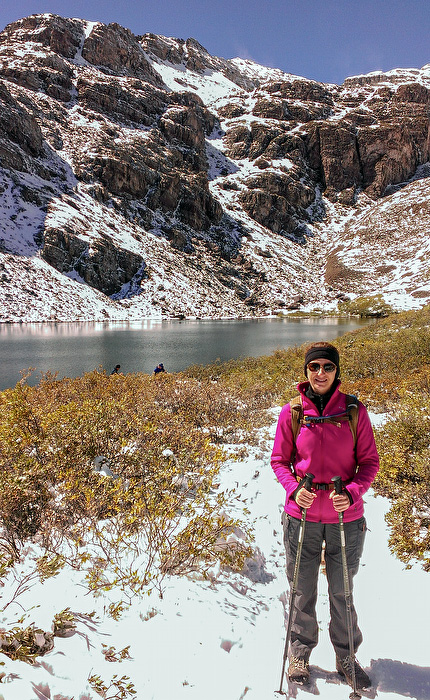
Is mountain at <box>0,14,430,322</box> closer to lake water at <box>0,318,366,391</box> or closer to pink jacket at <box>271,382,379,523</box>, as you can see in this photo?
lake water at <box>0,318,366,391</box>

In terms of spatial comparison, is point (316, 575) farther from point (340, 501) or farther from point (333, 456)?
point (333, 456)

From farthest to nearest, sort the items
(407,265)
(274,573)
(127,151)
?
(127,151) < (407,265) < (274,573)

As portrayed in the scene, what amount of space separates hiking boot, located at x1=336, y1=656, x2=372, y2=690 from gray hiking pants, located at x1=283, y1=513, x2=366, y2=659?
0.16 ft

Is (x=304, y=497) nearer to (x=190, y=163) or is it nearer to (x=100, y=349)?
(x=100, y=349)

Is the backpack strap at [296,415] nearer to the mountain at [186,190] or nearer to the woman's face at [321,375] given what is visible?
the woman's face at [321,375]

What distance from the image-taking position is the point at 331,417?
265cm

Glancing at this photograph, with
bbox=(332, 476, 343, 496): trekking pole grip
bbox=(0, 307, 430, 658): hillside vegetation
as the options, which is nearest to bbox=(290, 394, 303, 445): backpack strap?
bbox=(332, 476, 343, 496): trekking pole grip

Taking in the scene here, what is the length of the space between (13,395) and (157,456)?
232cm

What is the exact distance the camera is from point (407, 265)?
323 feet

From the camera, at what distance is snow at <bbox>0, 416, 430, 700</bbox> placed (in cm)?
238

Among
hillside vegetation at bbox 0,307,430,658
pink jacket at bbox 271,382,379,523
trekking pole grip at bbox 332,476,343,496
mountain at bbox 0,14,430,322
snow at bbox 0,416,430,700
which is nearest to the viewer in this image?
snow at bbox 0,416,430,700

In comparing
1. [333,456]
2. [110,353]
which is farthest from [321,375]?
[110,353]

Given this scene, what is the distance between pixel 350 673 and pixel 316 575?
29.6 inches

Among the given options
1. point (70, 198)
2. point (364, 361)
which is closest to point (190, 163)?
point (70, 198)
